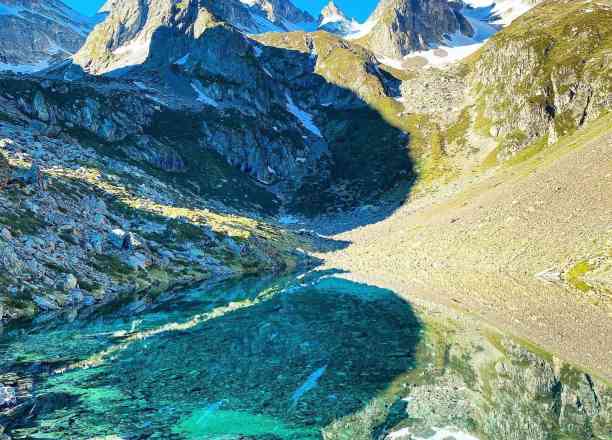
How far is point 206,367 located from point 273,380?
4968mm

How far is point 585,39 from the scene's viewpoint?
16712 centimetres

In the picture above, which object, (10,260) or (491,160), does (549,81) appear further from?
(10,260)

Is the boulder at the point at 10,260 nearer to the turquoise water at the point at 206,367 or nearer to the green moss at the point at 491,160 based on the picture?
the turquoise water at the point at 206,367

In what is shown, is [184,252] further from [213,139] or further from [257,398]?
[213,139]

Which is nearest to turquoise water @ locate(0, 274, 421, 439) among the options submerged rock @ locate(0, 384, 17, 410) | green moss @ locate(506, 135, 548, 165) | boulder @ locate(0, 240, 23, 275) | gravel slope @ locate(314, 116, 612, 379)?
submerged rock @ locate(0, 384, 17, 410)

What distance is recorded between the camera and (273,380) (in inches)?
1122

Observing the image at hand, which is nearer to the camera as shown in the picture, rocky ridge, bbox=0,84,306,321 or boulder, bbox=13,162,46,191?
rocky ridge, bbox=0,84,306,321

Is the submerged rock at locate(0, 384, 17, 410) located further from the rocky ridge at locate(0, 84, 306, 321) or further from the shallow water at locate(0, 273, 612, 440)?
the rocky ridge at locate(0, 84, 306, 321)

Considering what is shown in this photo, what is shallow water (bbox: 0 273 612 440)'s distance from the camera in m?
22.0

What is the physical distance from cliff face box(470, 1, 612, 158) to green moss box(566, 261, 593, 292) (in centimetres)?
10112

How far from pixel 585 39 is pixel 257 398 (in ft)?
623

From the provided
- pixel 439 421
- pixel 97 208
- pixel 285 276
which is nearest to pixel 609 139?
pixel 285 276

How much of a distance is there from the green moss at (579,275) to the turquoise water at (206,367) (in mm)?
18937

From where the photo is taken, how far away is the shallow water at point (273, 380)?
22.0 metres
